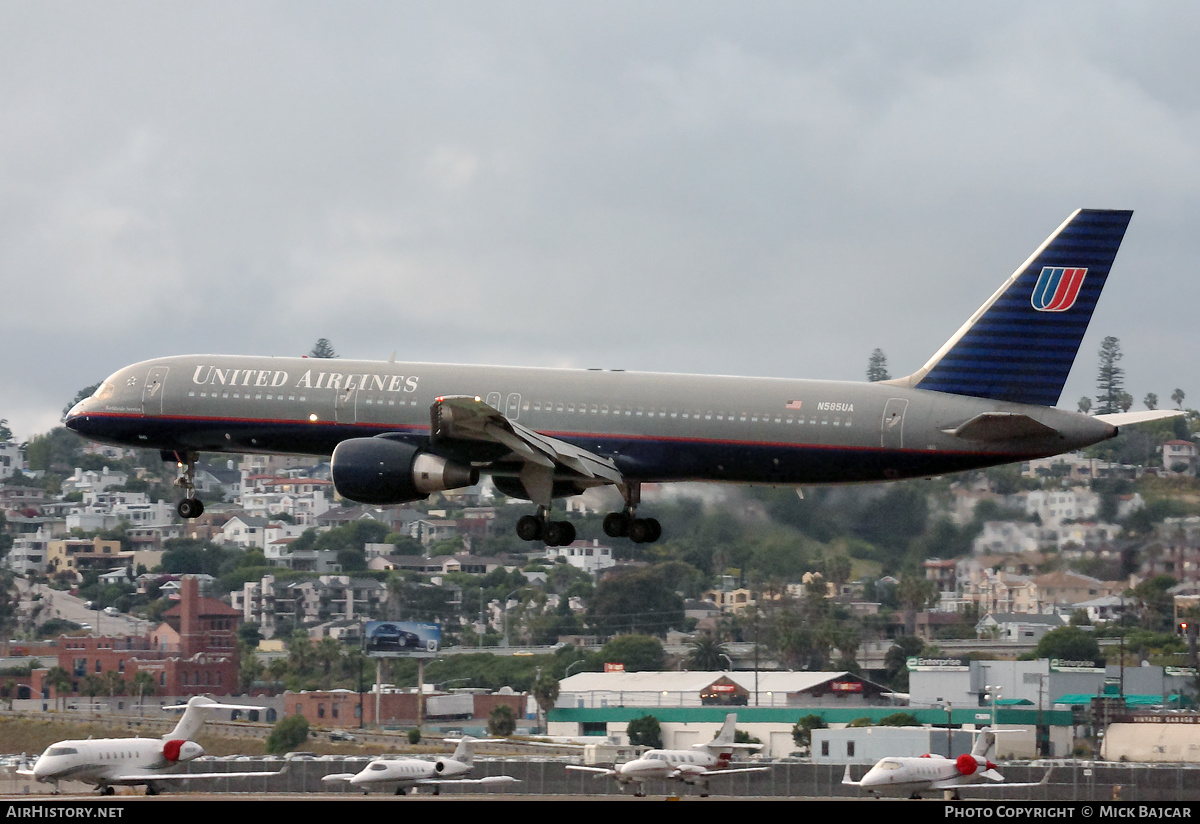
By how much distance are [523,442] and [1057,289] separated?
1382cm

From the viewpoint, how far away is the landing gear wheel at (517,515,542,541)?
155ft

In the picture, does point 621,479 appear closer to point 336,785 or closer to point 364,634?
point 336,785

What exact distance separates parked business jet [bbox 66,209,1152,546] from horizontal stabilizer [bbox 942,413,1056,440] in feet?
0.13

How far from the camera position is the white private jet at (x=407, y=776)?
55.6m

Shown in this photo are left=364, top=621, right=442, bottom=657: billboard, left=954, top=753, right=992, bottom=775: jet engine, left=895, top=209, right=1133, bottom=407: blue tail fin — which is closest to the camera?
left=895, top=209, right=1133, bottom=407: blue tail fin

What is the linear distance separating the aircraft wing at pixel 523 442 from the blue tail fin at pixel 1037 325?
8.34m

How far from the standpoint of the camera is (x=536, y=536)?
1876 inches

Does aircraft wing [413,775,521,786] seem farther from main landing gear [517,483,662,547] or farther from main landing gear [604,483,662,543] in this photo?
main landing gear [604,483,662,543]

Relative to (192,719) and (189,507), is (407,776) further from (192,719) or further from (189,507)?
(189,507)

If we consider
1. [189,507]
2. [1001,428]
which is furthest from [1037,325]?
[189,507]

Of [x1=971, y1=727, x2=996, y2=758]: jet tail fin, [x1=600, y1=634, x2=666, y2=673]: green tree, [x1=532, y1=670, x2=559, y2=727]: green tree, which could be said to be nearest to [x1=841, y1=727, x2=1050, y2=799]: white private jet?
[x1=971, y1=727, x2=996, y2=758]: jet tail fin

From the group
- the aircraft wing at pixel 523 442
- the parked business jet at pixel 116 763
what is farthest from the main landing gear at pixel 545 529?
the parked business jet at pixel 116 763

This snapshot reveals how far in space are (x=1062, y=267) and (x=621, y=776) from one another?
21343 mm
